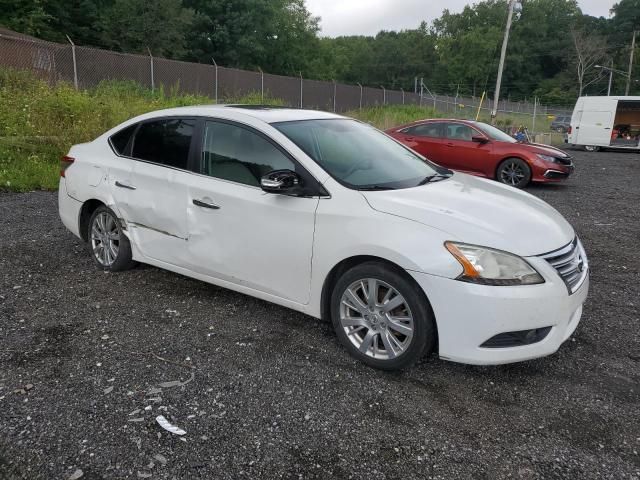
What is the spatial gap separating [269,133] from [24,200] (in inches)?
220

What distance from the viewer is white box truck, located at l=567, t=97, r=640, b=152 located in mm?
21781

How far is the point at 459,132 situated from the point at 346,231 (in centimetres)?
909

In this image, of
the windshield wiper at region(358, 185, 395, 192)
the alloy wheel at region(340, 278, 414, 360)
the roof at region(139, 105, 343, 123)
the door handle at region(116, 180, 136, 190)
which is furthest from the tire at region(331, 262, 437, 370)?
the door handle at region(116, 180, 136, 190)

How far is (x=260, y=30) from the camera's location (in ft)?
155

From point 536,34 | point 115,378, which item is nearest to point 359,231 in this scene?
point 115,378

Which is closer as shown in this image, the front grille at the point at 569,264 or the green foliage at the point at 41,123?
the front grille at the point at 569,264

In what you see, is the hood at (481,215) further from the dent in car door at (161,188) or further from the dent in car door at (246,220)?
the dent in car door at (161,188)

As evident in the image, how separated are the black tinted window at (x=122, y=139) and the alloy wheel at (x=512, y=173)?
27.7 feet

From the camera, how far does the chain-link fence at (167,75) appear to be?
14.2m

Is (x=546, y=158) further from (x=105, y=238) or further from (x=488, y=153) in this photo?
(x=105, y=238)

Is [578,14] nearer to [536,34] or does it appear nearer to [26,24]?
[536,34]

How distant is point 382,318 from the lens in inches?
126

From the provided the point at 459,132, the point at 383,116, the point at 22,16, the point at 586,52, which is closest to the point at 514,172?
the point at 459,132

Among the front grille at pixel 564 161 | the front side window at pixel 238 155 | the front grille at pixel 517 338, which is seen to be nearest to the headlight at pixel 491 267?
the front grille at pixel 517 338
